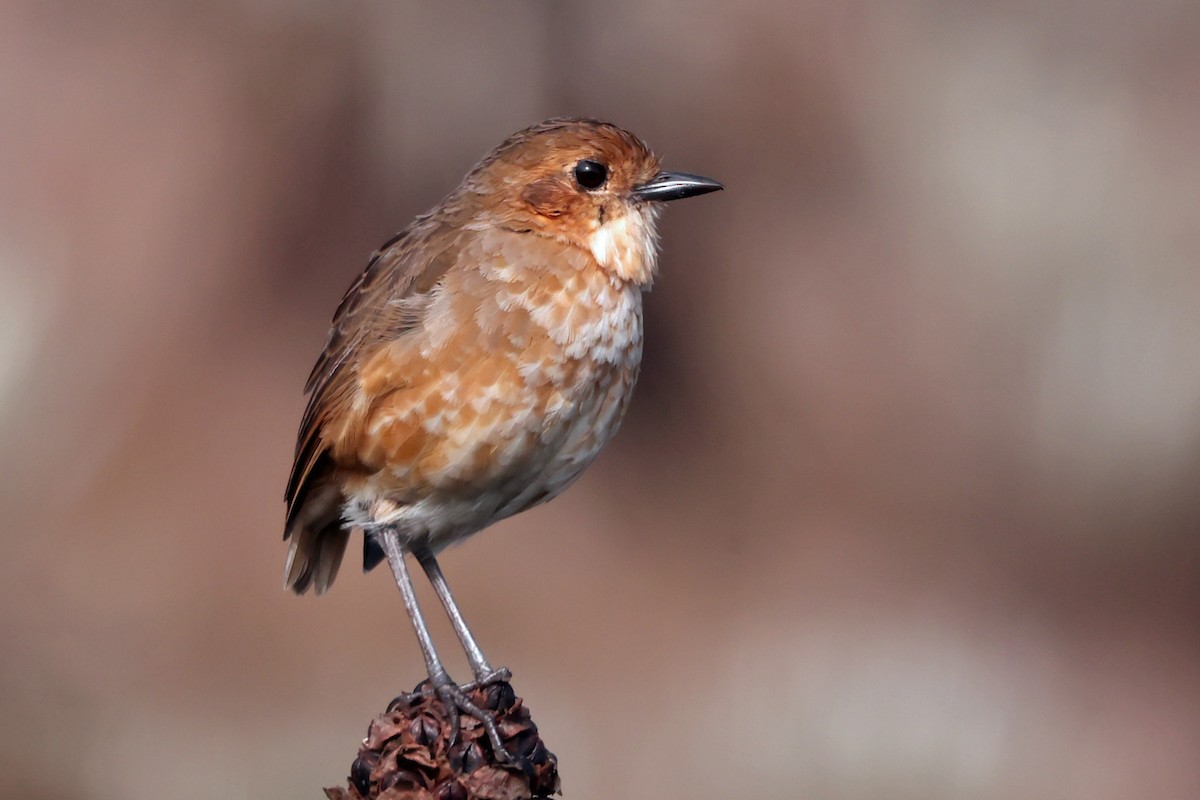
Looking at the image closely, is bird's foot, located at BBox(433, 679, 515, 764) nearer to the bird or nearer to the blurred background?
the bird

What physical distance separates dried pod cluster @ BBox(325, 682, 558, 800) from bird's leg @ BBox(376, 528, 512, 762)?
0.6 inches

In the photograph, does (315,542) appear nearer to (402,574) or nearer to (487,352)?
(402,574)

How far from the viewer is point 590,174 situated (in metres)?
4.10

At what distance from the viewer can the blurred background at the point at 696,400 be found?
7484 mm

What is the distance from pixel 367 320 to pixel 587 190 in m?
0.70

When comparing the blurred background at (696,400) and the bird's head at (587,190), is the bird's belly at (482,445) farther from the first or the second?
the blurred background at (696,400)

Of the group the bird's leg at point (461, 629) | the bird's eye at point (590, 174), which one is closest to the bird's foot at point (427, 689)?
the bird's leg at point (461, 629)

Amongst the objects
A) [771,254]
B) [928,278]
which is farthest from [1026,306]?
[771,254]

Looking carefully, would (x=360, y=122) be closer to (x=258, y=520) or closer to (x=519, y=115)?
(x=519, y=115)

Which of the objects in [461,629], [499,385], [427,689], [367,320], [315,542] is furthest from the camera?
[315,542]

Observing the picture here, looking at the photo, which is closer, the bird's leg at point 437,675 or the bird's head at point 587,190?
the bird's leg at point 437,675

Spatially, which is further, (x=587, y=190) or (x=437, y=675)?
(x=587, y=190)

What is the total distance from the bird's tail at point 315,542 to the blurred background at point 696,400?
3.04 metres

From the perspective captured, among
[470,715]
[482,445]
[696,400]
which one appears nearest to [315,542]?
[482,445]
